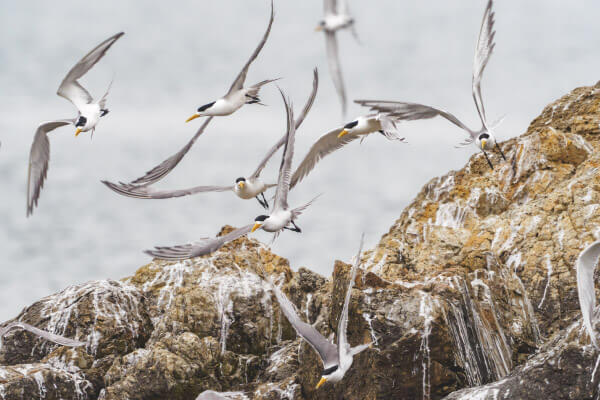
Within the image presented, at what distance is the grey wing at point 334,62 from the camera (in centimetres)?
643

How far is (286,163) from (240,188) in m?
1.30

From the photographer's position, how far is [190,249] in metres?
9.73

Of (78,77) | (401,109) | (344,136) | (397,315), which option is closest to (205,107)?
(344,136)

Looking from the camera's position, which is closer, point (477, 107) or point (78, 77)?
point (477, 107)

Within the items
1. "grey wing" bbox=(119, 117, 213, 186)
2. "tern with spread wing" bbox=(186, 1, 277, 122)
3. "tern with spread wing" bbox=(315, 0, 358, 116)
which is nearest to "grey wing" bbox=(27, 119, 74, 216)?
"grey wing" bbox=(119, 117, 213, 186)

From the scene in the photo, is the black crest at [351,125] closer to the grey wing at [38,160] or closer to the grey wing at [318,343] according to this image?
the grey wing at [318,343]

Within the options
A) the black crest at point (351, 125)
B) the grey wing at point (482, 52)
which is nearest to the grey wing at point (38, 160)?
the black crest at point (351, 125)

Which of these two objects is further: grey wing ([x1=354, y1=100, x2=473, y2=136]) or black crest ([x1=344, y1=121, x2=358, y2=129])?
black crest ([x1=344, y1=121, x2=358, y2=129])

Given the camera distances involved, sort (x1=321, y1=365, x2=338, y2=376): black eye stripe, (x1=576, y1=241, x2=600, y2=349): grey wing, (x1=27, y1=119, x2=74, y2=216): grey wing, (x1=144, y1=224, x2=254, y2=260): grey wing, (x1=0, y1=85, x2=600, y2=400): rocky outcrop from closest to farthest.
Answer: (x1=576, y1=241, x2=600, y2=349): grey wing
(x1=144, y1=224, x2=254, y2=260): grey wing
(x1=321, y1=365, x2=338, y2=376): black eye stripe
(x1=0, y1=85, x2=600, y2=400): rocky outcrop
(x1=27, y1=119, x2=74, y2=216): grey wing

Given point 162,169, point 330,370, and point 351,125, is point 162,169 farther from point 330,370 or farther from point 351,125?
point 330,370

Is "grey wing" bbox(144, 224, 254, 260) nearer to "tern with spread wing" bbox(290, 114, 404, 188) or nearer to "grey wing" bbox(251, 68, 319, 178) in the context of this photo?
"grey wing" bbox(251, 68, 319, 178)

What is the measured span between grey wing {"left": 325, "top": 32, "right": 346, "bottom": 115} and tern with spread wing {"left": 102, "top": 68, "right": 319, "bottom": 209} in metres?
4.38

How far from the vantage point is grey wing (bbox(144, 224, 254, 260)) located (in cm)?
938

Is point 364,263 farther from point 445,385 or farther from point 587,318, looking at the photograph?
point 587,318
